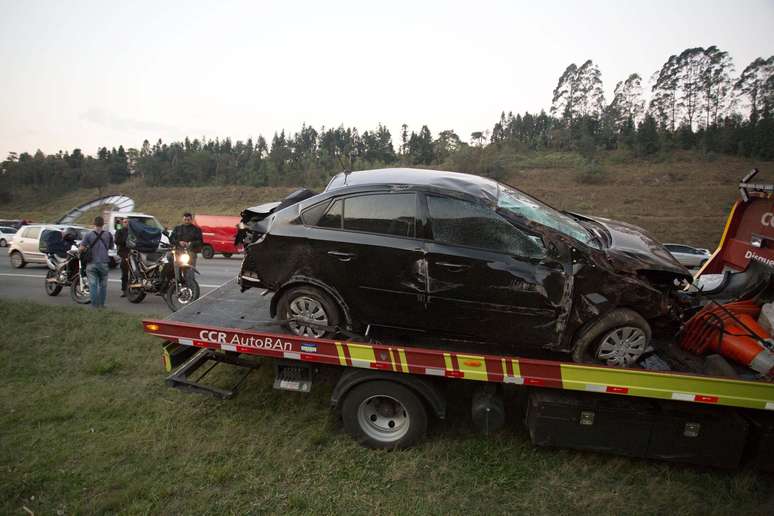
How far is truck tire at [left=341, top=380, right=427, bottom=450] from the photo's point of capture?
366cm

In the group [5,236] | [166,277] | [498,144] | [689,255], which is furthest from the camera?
[498,144]

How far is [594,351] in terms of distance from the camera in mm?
3648

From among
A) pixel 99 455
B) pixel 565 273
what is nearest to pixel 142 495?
pixel 99 455

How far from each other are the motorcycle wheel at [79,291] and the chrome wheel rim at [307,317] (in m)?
6.21

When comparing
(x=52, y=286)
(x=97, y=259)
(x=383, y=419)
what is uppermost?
(x=97, y=259)

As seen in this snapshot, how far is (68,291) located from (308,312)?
8.15 metres

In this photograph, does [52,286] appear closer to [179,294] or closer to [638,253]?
[179,294]

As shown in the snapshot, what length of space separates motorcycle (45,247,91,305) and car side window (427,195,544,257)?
269 inches

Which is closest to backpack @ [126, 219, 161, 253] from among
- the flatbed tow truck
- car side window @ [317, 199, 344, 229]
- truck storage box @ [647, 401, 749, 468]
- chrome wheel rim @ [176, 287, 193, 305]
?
chrome wheel rim @ [176, 287, 193, 305]

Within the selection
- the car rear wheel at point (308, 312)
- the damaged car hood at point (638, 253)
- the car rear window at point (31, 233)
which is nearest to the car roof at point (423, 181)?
the car rear wheel at point (308, 312)

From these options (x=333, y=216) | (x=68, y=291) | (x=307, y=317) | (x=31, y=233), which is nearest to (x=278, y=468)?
(x=307, y=317)

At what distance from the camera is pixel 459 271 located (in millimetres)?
3578

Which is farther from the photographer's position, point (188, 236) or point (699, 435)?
point (188, 236)

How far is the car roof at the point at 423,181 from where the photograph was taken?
149 inches
